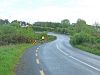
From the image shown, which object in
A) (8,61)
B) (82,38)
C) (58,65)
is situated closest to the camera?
(58,65)

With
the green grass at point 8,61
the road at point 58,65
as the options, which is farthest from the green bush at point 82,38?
the road at point 58,65

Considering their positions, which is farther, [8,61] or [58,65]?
[8,61]

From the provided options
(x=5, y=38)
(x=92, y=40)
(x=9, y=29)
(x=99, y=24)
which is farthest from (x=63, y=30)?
(x=92, y=40)

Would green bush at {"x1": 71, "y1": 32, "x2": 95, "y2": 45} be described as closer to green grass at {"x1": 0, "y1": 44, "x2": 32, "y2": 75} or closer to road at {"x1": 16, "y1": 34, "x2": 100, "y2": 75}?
green grass at {"x1": 0, "y1": 44, "x2": 32, "y2": 75}

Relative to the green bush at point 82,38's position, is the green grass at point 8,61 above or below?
above

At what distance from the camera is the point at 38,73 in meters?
15.5

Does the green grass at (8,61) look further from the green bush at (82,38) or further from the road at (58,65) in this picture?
the green bush at (82,38)

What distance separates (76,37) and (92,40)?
478 centimetres

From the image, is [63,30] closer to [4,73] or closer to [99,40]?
[99,40]

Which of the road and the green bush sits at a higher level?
the road

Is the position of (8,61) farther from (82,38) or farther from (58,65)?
(82,38)

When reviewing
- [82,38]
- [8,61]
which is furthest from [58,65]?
[82,38]

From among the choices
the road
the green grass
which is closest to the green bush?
the green grass

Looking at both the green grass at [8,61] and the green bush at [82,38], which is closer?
the green grass at [8,61]
